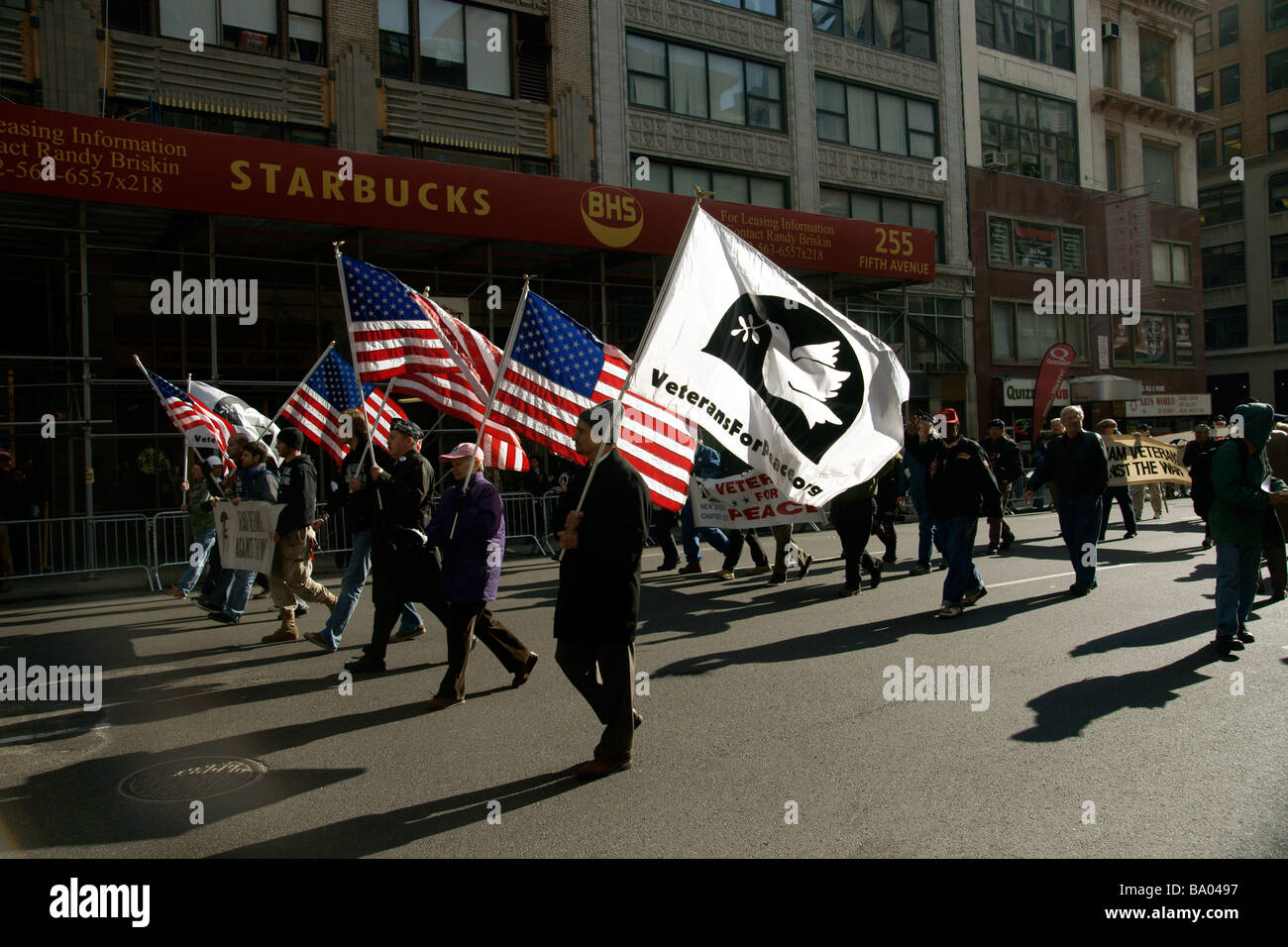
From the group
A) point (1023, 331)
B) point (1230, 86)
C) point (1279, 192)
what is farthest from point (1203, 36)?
point (1023, 331)

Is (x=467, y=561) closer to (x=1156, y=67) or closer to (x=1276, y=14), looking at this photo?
(x=1156, y=67)

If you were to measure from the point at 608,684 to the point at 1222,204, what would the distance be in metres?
52.9

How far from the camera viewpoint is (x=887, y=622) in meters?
9.20

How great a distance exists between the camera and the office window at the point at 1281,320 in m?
45.8

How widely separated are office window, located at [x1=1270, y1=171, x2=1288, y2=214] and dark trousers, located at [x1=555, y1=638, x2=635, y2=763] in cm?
5240

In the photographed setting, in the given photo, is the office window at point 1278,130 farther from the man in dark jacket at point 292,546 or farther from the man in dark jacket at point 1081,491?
the man in dark jacket at point 292,546

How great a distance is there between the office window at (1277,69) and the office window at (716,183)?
113ft

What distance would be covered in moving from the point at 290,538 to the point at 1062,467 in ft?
26.5

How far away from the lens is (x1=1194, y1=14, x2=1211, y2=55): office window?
49375 millimetres

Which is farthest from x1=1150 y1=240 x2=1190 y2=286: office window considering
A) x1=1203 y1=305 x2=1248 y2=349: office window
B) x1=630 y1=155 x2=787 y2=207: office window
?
x1=630 y1=155 x2=787 y2=207: office window

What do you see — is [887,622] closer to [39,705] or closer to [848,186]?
[39,705]

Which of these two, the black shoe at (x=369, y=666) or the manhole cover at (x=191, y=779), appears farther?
the black shoe at (x=369, y=666)

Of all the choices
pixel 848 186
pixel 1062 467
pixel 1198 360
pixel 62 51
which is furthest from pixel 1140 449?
pixel 1198 360

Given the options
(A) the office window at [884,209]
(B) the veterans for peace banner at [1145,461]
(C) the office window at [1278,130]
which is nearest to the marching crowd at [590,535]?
(B) the veterans for peace banner at [1145,461]
